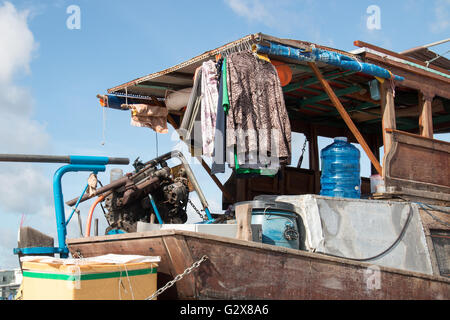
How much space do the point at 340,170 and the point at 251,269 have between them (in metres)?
3.78

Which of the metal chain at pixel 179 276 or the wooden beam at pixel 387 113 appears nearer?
the metal chain at pixel 179 276

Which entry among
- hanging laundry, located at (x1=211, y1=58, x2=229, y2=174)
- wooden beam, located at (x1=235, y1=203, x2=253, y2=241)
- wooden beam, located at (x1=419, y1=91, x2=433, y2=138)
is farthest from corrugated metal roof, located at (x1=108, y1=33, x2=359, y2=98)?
wooden beam, located at (x1=235, y1=203, x2=253, y2=241)

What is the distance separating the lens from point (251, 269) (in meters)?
4.54

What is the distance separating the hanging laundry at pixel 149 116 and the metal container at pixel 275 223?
3.51 meters

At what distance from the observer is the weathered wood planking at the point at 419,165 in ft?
23.6

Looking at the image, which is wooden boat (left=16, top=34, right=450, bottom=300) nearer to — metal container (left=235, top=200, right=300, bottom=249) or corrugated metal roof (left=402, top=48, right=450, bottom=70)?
corrugated metal roof (left=402, top=48, right=450, bottom=70)

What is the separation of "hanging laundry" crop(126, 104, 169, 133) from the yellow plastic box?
4.37m

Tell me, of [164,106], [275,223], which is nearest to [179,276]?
[275,223]

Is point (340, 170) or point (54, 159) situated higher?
point (54, 159)

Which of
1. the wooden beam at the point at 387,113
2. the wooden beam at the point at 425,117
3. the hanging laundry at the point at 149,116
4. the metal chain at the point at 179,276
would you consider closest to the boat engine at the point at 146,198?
the hanging laundry at the point at 149,116

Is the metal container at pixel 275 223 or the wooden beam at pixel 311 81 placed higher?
the wooden beam at pixel 311 81

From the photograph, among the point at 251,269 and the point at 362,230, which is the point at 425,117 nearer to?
the point at 362,230

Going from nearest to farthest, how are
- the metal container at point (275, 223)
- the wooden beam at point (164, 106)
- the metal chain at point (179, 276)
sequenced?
the metal chain at point (179, 276) → the metal container at point (275, 223) → the wooden beam at point (164, 106)

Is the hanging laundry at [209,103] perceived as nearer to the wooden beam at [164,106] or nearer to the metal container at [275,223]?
the metal container at [275,223]
